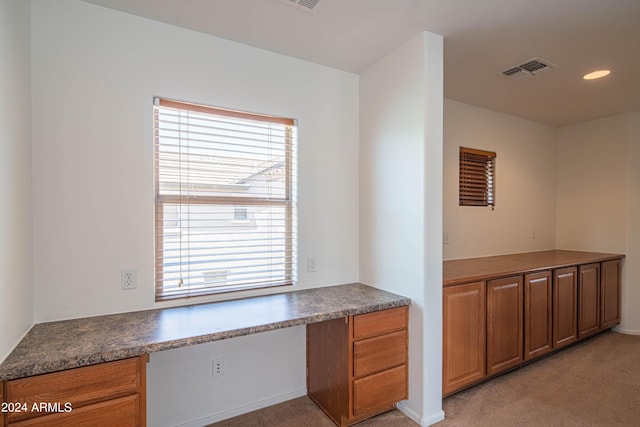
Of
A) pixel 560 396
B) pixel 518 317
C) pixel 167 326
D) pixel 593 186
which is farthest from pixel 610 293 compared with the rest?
pixel 167 326

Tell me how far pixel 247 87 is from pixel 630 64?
293 centimetres

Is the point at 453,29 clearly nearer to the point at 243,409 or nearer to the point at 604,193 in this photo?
the point at 243,409

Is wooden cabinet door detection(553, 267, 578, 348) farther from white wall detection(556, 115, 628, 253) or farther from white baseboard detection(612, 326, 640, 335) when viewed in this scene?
white wall detection(556, 115, 628, 253)

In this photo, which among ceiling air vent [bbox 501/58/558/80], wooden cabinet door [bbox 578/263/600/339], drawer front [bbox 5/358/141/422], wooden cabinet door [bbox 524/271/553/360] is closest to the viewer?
drawer front [bbox 5/358/141/422]

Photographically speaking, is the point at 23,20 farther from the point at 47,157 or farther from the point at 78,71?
the point at 47,157

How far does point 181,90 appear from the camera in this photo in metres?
2.08

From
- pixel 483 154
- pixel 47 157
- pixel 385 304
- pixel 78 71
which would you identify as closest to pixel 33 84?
pixel 78 71

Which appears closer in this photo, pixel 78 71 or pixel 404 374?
pixel 78 71

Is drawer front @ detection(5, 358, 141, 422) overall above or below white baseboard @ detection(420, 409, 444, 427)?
above

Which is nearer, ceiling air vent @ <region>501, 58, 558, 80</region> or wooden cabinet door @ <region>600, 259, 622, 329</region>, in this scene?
ceiling air vent @ <region>501, 58, 558, 80</region>

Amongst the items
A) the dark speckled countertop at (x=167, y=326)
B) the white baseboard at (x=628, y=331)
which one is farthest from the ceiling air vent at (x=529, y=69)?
the white baseboard at (x=628, y=331)

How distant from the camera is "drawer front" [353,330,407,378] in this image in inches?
81.0

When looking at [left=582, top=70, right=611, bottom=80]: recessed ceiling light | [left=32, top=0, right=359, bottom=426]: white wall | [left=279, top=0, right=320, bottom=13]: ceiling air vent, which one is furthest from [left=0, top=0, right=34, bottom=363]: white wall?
[left=582, top=70, right=611, bottom=80]: recessed ceiling light

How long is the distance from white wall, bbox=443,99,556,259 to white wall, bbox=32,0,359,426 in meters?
1.71
